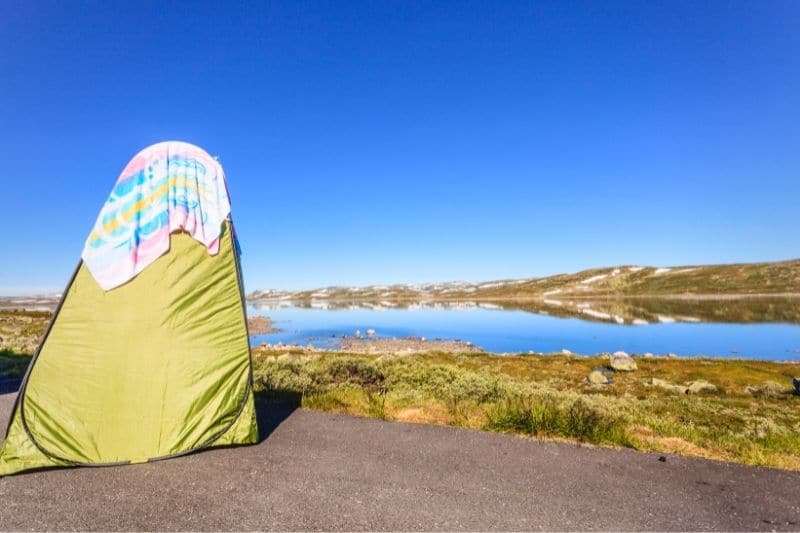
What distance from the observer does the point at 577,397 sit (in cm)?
1482

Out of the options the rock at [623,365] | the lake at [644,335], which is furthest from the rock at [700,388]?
the lake at [644,335]

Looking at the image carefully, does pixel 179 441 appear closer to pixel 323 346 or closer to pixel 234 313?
pixel 234 313

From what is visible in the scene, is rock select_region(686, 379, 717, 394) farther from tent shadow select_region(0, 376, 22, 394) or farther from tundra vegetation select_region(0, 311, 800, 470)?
tent shadow select_region(0, 376, 22, 394)

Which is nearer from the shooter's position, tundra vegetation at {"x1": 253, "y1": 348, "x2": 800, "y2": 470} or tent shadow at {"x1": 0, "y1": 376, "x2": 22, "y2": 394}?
tundra vegetation at {"x1": 253, "y1": 348, "x2": 800, "y2": 470}

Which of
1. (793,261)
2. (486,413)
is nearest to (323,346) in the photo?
(486,413)

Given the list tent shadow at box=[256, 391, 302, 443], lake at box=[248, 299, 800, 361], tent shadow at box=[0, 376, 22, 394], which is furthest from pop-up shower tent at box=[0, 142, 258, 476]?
lake at box=[248, 299, 800, 361]

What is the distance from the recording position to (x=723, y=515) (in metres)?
5.29

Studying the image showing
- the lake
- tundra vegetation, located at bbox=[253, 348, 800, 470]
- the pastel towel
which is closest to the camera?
the pastel towel

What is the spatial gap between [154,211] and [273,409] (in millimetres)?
5327

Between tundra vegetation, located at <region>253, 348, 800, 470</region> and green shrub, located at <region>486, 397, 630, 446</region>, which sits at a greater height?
green shrub, located at <region>486, 397, 630, 446</region>

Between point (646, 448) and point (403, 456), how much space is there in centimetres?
435

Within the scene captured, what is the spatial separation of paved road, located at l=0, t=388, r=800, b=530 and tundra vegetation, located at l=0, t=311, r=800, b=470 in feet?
3.25

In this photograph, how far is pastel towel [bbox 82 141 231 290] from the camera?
773 cm

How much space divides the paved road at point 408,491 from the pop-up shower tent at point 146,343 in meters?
0.47
